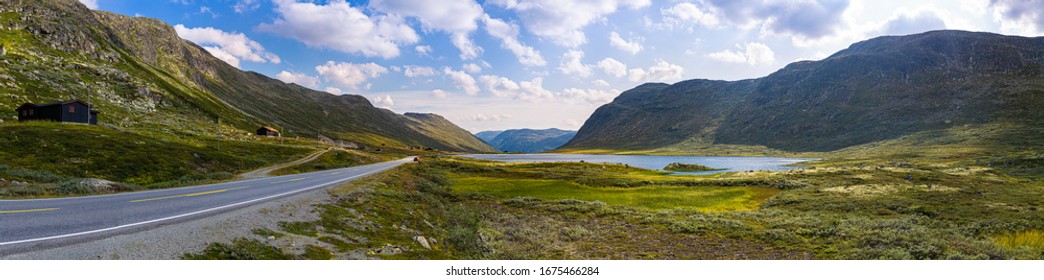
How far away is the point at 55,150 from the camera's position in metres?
53.8

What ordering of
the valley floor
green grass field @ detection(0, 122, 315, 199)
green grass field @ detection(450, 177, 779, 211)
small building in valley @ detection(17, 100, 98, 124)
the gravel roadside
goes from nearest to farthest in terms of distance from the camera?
the gravel roadside, the valley floor, green grass field @ detection(450, 177, 779, 211), green grass field @ detection(0, 122, 315, 199), small building in valley @ detection(17, 100, 98, 124)

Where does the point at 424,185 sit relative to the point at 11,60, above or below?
below

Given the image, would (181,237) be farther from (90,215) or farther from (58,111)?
(58,111)

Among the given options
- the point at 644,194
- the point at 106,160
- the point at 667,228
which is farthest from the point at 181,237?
the point at 106,160

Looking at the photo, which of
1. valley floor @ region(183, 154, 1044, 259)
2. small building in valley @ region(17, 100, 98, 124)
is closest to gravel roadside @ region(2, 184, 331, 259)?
valley floor @ region(183, 154, 1044, 259)

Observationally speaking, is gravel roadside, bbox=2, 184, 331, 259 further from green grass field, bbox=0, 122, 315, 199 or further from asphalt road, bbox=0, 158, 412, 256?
green grass field, bbox=0, 122, 315, 199

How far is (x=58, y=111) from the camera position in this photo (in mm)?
95250

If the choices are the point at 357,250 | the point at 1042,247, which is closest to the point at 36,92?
the point at 357,250

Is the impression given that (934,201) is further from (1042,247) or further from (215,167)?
(215,167)

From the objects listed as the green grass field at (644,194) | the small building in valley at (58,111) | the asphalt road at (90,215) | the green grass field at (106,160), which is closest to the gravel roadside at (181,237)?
the asphalt road at (90,215)

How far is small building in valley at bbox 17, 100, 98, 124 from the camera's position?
92.8 m

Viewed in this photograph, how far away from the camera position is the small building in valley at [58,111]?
9275 centimetres

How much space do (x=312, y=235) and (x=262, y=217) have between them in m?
3.14

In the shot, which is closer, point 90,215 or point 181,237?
point 181,237
